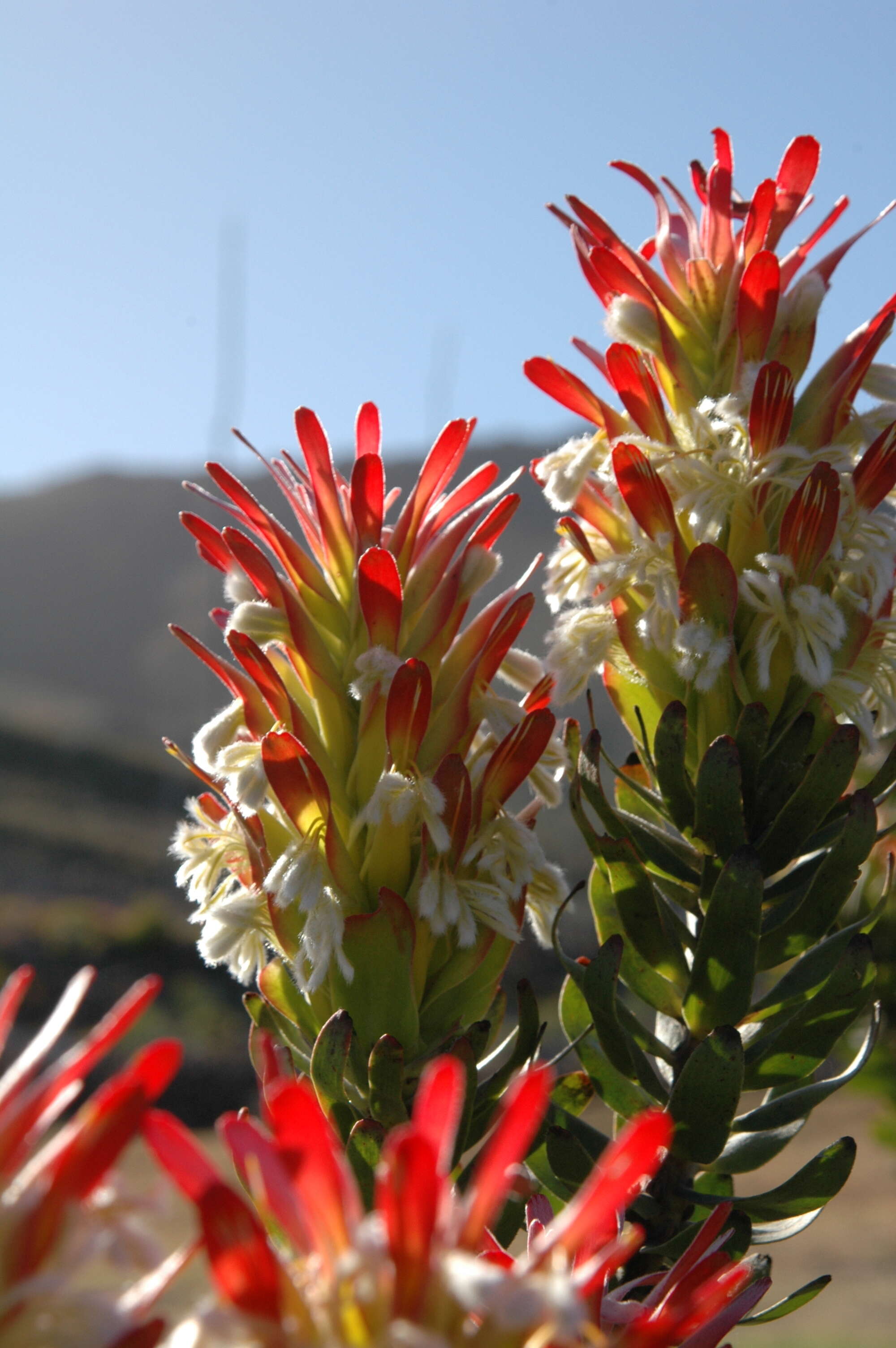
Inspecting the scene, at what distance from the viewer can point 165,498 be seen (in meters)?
52.2

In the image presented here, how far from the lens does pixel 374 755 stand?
1.16m

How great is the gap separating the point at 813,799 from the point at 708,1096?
30 centimetres

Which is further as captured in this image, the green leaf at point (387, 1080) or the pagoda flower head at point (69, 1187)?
the green leaf at point (387, 1080)

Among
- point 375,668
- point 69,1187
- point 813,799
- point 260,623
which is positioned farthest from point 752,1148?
point 69,1187

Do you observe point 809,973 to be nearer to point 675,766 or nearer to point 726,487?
point 675,766

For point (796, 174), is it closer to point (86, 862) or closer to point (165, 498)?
point (86, 862)

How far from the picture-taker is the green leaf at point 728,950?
110 cm

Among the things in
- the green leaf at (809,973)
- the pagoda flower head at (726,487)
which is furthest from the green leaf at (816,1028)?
the pagoda flower head at (726,487)

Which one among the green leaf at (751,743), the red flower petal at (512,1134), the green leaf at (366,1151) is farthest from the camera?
the green leaf at (751,743)

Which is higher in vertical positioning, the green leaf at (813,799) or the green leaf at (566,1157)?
the green leaf at (813,799)

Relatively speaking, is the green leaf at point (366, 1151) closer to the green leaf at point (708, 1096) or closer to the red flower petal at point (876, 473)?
the green leaf at point (708, 1096)

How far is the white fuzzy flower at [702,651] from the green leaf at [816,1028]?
11.6 inches

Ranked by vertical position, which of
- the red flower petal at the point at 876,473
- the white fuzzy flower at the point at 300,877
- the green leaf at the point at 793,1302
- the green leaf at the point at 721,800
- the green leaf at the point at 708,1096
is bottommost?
the green leaf at the point at 793,1302

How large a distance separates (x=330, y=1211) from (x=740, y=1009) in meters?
0.73
